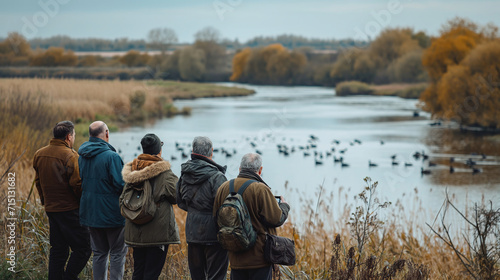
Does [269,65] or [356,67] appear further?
[269,65]

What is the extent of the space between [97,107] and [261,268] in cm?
2943

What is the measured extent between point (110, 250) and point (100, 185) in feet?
2.12

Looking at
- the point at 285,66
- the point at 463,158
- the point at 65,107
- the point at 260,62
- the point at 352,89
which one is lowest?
the point at 463,158

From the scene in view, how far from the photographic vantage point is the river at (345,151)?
52.2 ft

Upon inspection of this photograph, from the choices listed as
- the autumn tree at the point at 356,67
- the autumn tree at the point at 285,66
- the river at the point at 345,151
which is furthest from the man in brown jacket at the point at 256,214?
the autumn tree at the point at 285,66

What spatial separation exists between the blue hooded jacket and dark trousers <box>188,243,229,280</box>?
2.39 ft

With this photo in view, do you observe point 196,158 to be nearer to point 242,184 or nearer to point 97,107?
point 242,184

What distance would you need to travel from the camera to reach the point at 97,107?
32.5 meters

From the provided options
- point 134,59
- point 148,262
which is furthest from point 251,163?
point 134,59

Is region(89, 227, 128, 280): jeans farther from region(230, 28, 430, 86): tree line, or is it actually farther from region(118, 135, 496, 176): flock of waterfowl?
region(230, 28, 430, 86): tree line

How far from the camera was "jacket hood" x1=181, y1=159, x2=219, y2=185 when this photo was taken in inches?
191

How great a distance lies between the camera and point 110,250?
5.35 metres

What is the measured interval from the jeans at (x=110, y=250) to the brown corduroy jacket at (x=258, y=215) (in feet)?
4.07

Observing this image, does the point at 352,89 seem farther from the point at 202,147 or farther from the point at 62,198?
the point at 202,147
